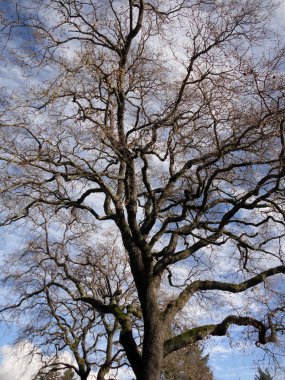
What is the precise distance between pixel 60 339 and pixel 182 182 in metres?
9.81

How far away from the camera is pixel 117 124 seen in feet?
32.4

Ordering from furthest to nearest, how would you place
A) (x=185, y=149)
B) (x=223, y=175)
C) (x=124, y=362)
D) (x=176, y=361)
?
1. (x=176, y=361)
2. (x=124, y=362)
3. (x=223, y=175)
4. (x=185, y=149)

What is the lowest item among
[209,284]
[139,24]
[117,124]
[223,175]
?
[209,284]

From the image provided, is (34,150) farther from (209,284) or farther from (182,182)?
(209,284)

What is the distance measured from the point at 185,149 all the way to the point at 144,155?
3.33 feet

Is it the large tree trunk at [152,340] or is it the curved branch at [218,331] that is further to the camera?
the curved branch at [218,331]

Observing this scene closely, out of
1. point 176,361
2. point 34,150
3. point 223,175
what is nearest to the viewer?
point 34,150

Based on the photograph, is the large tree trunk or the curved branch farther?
the curved branch

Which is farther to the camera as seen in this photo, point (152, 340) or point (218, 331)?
point (218, 331)

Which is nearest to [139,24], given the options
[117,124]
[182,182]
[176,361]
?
[117,124]

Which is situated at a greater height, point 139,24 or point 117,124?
point 139,24

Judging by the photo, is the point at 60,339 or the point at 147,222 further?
the point at 60,339

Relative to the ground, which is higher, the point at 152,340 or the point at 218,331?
the point at 218,331

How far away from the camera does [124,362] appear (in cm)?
1673
